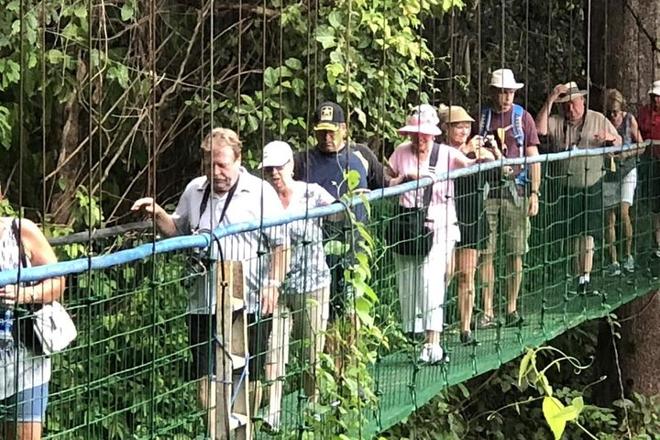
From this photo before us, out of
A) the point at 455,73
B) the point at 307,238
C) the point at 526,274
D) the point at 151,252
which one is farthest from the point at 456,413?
the point at 151,252

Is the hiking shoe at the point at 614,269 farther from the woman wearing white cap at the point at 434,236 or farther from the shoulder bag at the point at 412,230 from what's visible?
the shoulder bag at the point at 412,230

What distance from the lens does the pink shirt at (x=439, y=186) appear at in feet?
12.3

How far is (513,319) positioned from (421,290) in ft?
2.09

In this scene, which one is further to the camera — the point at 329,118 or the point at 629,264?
the point at 629,264

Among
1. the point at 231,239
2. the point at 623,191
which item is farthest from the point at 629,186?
the point at 231,239

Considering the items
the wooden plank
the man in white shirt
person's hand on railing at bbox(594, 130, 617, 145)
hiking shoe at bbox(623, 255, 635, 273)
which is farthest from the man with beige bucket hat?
the wooden plank

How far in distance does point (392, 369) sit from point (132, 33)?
2.31 meters

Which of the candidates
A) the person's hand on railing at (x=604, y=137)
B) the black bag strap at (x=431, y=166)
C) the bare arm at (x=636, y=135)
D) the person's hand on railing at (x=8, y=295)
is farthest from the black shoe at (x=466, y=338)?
the person's hand on railing at (x=8, y=295)

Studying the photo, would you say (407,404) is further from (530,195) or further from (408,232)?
(530,195)

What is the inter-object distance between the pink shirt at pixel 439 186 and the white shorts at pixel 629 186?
4.78 feet

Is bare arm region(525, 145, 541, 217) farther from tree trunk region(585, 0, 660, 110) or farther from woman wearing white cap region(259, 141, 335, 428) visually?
tree trunk region(585, 0, 660, 110)

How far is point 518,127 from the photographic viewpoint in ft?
14.3

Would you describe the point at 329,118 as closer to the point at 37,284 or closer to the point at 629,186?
the point at 37,284

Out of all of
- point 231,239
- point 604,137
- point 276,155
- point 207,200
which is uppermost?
point 604,137
